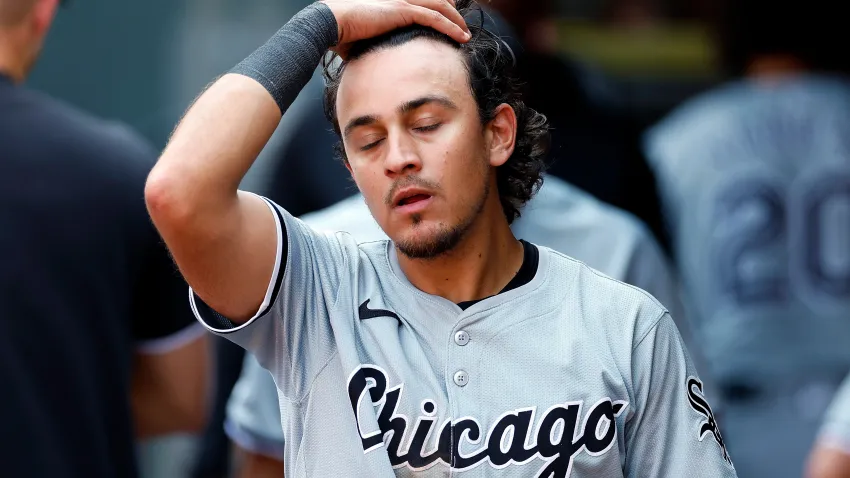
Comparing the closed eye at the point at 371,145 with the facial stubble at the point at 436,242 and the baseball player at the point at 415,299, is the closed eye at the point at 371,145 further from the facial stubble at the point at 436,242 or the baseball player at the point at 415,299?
the facial stubble at the point at 436,242

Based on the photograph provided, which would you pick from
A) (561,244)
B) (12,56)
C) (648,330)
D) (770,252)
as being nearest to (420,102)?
(648,330)

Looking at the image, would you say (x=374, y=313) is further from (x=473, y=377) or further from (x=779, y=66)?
(x=779, y=66)

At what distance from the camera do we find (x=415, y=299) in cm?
225

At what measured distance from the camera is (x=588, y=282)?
2.28 meters

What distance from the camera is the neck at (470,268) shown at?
2.26 metres

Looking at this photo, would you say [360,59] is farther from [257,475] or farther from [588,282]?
[257,475]

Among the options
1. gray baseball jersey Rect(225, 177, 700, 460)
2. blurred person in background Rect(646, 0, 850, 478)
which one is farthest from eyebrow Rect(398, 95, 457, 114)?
blurred person in background Rect(646, 0, 850, 478)

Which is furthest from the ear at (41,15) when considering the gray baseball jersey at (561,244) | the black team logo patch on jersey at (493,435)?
the black team logo patch on jersey at (493,435)

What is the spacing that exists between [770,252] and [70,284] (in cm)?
248

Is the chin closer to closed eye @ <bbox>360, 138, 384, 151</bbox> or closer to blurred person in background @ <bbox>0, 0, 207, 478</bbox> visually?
closed eye @ <bbox>360, 138, 384, 151</bbox>

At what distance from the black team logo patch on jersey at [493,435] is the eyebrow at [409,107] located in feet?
1.38

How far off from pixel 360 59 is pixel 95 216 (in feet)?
3.24

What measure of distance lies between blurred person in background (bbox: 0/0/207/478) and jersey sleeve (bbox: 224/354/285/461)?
22 centimetres

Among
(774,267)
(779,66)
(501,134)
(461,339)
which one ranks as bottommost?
(774,267)
